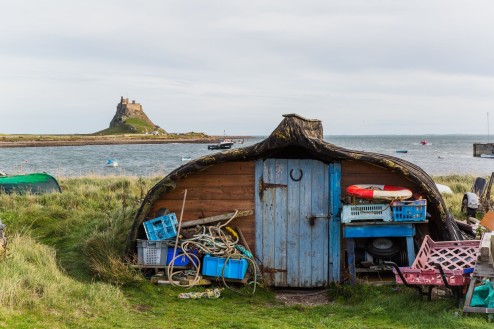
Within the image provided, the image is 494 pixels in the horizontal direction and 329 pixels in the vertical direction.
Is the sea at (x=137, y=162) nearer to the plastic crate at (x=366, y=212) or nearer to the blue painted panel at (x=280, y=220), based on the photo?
the blue painted panel at (x=280, y=220)

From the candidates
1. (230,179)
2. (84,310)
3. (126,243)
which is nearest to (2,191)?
(126,243)

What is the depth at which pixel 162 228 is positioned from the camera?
955 centimetres

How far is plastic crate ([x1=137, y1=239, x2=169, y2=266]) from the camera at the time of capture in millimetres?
9484

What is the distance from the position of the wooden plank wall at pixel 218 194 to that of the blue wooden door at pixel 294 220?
205mm

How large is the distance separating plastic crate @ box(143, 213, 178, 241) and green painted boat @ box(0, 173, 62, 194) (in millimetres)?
10434

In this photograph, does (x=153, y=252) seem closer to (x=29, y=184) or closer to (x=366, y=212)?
(x=366, y=212)

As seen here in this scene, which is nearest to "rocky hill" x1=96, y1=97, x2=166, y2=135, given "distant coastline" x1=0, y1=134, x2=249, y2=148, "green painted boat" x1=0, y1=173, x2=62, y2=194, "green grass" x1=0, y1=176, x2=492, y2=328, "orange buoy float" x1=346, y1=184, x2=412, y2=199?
"distant coastline" x1=0, y1=134, x2=249, y2=148

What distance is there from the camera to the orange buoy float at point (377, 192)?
8766 mm

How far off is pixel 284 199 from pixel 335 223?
1011mm

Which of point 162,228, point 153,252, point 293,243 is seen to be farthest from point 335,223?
point 153,252

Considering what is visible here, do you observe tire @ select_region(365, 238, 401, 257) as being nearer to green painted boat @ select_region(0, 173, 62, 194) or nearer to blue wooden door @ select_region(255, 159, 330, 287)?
blue wooden door @ select_region(255, 159, 330, 287)

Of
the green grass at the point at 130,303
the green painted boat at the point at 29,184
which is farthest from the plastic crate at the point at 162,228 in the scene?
the green painted boat at the point at 29,184

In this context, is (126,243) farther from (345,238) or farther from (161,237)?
(345,238)

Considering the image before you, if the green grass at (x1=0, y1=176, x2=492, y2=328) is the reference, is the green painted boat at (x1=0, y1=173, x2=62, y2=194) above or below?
above
